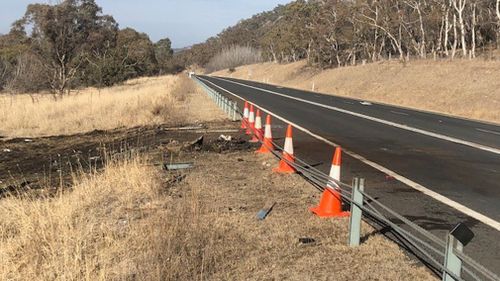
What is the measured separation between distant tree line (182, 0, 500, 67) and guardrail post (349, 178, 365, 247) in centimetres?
3966

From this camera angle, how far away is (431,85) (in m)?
36.3

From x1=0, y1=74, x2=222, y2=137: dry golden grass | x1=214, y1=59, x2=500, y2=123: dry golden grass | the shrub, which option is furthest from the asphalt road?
the shrub

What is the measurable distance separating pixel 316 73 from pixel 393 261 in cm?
6309

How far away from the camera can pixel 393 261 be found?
4.99 meters

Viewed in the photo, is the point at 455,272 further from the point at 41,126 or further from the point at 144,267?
the point at 41,126

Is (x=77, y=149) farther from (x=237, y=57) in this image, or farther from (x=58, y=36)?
(x=237, y=57)

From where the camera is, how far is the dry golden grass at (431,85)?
2933 cm

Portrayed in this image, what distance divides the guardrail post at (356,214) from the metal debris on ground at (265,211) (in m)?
1.35

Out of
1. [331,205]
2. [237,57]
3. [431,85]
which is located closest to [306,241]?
[331,205]

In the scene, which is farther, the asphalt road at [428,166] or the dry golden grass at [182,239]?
the asphalt road at [428,166]

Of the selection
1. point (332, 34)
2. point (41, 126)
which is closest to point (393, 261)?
point (41, 126)

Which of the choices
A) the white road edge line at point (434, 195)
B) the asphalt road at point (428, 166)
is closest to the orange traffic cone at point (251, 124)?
the asphalt road at point (428, 166)

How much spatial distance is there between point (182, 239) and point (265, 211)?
1530mm

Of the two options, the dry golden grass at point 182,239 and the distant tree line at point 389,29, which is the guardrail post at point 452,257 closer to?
the dry golden grass at point 182,239
